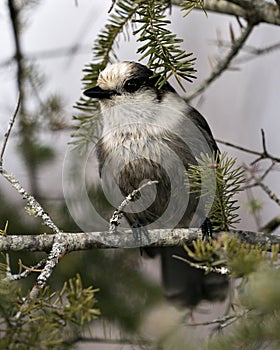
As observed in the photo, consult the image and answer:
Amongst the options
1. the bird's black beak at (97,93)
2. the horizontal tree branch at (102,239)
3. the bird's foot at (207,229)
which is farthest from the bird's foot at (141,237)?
the bird's black beak at (97,93)

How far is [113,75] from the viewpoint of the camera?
2025 millimetres

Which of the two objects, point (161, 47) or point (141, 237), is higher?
point (161, 47)

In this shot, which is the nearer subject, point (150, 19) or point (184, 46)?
point (150, 19)

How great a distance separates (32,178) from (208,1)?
0.96m

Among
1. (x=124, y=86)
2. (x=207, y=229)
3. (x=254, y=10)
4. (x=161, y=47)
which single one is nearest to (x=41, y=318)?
(x=161, y=47)

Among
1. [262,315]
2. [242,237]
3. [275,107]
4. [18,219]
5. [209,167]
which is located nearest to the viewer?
[262,315]

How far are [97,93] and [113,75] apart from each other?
96 millimetres

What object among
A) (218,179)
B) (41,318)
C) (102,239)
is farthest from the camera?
(102,239)

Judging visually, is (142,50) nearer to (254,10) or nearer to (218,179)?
(218,179)

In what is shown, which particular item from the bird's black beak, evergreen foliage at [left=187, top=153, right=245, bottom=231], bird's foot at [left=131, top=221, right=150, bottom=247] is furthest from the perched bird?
evergreen foliage at [left=187, top=153, right=245, bottom=231]

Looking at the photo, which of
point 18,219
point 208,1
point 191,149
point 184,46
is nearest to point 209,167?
point 191,149

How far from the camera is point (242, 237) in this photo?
1.64 m

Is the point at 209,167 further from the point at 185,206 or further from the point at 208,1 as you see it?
the point at 208,1

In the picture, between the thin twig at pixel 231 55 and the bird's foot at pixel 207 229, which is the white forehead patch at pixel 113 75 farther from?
the bird's foot at pixel 207 229
